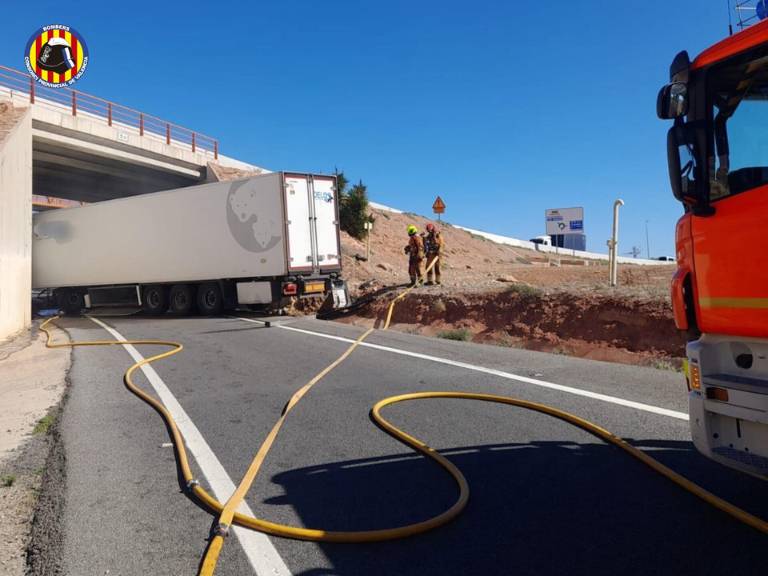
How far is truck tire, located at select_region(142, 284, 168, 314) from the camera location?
1973cm

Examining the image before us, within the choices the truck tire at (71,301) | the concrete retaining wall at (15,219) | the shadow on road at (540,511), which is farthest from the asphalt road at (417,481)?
the truck tire at (71,301)

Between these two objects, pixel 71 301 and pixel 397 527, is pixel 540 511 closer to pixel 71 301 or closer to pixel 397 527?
pixel 397 527

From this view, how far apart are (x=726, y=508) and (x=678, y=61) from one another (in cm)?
258

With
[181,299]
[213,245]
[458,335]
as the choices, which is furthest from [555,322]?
[181,299]

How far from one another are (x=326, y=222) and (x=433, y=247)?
3.26 meters

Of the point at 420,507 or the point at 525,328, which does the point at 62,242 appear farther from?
the point at 420,507

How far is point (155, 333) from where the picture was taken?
13.7 meters

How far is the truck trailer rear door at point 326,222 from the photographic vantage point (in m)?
16.8

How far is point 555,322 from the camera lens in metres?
11.3

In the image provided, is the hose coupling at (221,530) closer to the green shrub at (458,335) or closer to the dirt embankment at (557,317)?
the dirt embankment at (557,317)

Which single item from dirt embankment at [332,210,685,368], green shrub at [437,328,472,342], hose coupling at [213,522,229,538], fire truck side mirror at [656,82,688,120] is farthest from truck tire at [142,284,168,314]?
fire truck side mirror at [656,82,688,120]

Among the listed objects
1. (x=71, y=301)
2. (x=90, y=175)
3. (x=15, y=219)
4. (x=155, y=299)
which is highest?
(x=90, y=175)

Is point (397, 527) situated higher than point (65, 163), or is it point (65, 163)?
point (65, 163)

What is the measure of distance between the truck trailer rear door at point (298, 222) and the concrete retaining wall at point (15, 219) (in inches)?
269
